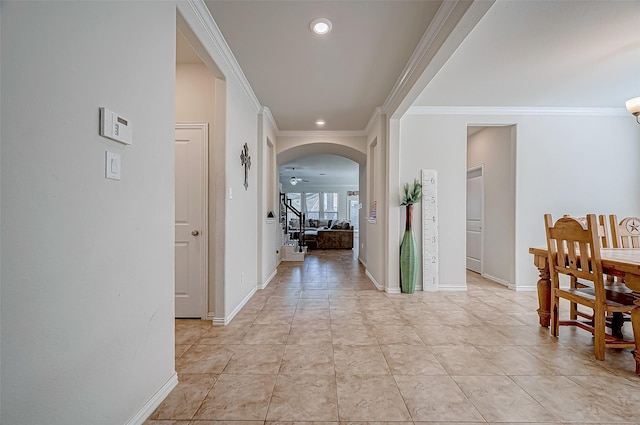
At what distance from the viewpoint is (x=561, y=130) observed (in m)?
4.30

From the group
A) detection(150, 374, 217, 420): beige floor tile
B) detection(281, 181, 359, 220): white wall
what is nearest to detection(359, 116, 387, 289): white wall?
detection(150, 374, 217, 420): beige floor tile

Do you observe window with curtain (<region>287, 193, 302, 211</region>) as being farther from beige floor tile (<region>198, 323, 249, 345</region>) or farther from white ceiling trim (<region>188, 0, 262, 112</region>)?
beige floor tile (<region>198, 323, 249, 345</region>)

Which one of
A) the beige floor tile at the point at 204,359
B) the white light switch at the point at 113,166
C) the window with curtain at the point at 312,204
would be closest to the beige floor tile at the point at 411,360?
the beige floor tile at the point at 204,359

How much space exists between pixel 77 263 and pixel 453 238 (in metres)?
4.27

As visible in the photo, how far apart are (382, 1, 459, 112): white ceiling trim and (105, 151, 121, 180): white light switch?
230 cm

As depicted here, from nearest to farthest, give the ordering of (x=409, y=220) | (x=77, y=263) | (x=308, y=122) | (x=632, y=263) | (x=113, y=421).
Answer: (x=77, y=263)
(x=113, y=421)
(x=632, y=263)
(x=409, y=220)
(x=308, y=122)

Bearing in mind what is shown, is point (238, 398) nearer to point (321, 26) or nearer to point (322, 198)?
point (321, 26)

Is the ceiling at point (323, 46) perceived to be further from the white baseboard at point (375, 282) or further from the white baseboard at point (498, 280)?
the white baseboard at point (498, 280)

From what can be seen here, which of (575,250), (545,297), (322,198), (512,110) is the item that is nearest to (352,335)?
(545,297)

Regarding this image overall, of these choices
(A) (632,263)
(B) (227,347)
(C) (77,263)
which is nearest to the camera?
(C) (77,263)

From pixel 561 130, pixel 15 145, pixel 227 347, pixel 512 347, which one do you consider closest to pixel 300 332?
pixel 227 347

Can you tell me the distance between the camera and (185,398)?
1704 millimetres

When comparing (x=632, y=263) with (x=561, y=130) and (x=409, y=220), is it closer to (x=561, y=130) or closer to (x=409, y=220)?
(x=409, y=220)

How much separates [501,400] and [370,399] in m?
0.77
